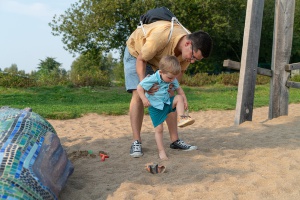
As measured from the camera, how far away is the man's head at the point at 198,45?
3879mm

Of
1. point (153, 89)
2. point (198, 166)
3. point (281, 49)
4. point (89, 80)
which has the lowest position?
point (198, 166)

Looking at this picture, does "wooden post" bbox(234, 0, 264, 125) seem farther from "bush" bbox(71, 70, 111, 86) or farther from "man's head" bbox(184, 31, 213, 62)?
"bush" bbox(71, 70, 111, 86)

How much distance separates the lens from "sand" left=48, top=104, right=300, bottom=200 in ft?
Result: 10.7

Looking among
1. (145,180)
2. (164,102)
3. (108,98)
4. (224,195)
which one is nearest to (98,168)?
(145,180)

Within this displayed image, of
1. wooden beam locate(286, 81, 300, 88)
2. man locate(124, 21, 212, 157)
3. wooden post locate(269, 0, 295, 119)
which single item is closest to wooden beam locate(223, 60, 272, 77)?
wooden post locate(269, 0, 295, 119)

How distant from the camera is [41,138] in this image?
3252 mm

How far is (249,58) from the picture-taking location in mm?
6664

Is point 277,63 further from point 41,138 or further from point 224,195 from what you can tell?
point 41,138

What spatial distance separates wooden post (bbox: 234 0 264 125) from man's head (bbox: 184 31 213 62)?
286cm

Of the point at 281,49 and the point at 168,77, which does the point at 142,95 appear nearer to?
the point at 168,77

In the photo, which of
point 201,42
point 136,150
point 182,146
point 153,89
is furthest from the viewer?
point 182,146

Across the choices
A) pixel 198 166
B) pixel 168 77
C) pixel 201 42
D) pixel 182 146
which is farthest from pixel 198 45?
pixel 182 146

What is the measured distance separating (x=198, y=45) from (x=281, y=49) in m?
3.95

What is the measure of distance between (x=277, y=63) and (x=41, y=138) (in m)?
5.27
